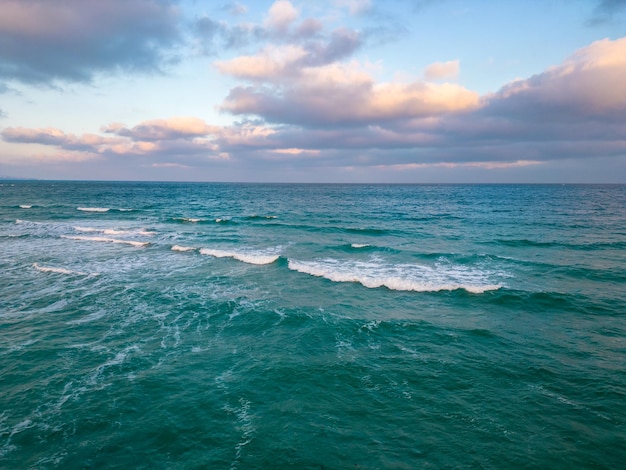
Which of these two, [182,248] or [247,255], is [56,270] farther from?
[247,255]

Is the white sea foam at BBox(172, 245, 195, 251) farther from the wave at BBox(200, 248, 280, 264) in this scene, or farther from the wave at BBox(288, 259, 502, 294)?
the wave at BBox(288, 259, 502, 294)

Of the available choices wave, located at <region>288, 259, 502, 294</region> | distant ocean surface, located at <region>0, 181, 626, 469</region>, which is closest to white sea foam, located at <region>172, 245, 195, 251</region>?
distant ocean surface, located at <region>0, 181, 626, 469</region>

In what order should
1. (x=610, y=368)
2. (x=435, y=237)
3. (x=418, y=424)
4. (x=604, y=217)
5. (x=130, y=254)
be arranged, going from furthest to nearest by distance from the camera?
1. (x=604, y=217)
2. (x=435, y=237)
3. (x=130, y=254)
4. (x=610, y=368)
5. (x=418, y=424)

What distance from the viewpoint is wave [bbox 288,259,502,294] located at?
21312mm

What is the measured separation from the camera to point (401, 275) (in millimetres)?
23938

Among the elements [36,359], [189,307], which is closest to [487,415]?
[189,307]

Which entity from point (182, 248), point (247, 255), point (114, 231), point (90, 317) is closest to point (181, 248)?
point (182, 248)

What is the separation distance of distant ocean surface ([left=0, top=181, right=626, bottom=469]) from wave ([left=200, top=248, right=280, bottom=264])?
0.40 meters

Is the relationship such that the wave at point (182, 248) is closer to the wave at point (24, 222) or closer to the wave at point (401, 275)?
the wave at point (401, 275)

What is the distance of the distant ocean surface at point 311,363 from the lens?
8656mm

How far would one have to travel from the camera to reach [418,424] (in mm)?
9492

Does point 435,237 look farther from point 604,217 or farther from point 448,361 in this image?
point 604,217

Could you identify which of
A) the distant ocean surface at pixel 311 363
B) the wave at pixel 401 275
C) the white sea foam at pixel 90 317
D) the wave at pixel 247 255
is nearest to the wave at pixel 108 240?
the distant ocean surface at pixel 311 363

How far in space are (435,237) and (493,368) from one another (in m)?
28.1
